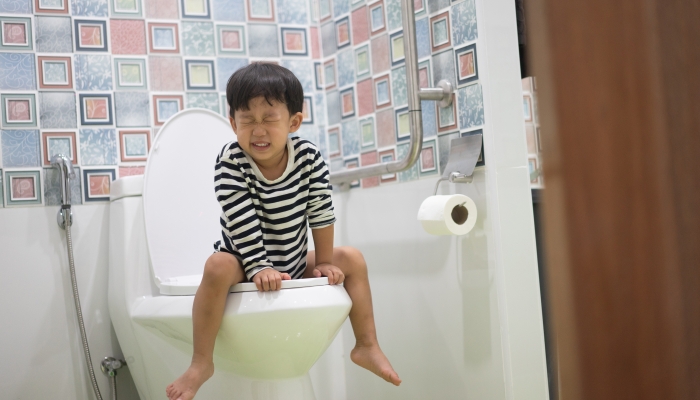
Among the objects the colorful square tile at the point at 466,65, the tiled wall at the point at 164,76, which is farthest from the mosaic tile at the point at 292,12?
the colorful square tile at the point at 466,65

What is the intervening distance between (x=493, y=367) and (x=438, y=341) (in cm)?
19

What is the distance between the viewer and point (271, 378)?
1.24 metres

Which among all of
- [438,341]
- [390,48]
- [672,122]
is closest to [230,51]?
[390,48]

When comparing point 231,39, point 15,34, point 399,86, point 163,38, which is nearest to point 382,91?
point 399,86

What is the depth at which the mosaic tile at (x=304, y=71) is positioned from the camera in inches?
79.4

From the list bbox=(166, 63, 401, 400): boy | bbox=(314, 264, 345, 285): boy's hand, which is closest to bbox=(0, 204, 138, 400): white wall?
bbox=(166, 63, 401, 400): boy

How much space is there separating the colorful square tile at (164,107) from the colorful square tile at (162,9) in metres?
0.23

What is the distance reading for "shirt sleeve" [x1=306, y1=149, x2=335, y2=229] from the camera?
137 cm

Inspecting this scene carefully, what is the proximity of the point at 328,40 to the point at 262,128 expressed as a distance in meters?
0.79

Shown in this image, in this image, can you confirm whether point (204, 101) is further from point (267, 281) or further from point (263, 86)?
point (267, 281)

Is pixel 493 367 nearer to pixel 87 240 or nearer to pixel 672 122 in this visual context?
pixel 87 240

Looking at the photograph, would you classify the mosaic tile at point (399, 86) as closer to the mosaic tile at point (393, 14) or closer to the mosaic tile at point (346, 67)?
the mosaic tile at point (393, 14)

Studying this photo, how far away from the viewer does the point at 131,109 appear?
1824mm

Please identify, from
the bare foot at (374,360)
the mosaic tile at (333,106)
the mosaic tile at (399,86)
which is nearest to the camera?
the bare foot at (374,360)
